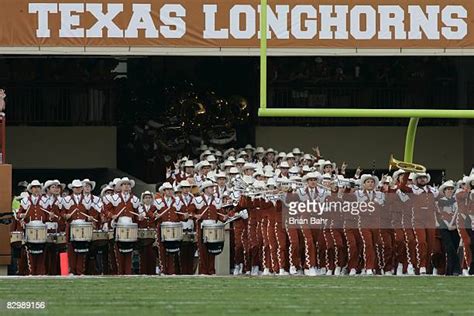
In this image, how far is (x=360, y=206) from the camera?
66.5 feet

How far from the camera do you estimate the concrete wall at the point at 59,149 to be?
2912 centimetres

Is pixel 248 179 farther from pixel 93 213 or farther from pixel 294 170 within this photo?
pixel 93 213

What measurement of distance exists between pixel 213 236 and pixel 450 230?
2.54m

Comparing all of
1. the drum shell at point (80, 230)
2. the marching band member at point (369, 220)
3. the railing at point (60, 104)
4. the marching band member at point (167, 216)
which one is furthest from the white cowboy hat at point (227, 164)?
the railing at point (60, 104)

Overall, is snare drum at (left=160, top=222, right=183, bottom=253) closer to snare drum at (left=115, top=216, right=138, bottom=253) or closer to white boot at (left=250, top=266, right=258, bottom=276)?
snare drum at (left=115, top=216, right=138, bottom=253)

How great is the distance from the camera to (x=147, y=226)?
2091 cm

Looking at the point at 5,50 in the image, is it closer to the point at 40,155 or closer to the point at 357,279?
the point at 40,155

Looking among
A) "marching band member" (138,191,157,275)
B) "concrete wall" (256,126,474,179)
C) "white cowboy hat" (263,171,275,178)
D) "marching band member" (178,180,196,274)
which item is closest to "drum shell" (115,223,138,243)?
"marching band member" (138,191,157,275)

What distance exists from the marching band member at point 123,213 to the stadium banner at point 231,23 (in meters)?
3.88

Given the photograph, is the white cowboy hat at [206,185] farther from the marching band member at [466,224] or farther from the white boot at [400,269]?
the marching band member at [466,224]

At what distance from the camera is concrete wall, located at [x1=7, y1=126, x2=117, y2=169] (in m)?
29.1

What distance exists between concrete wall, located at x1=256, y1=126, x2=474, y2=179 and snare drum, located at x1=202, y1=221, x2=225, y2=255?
8647 mm

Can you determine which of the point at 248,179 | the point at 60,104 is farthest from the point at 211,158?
the point at 60,104

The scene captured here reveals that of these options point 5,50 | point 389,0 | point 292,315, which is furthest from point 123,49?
point 292,315
